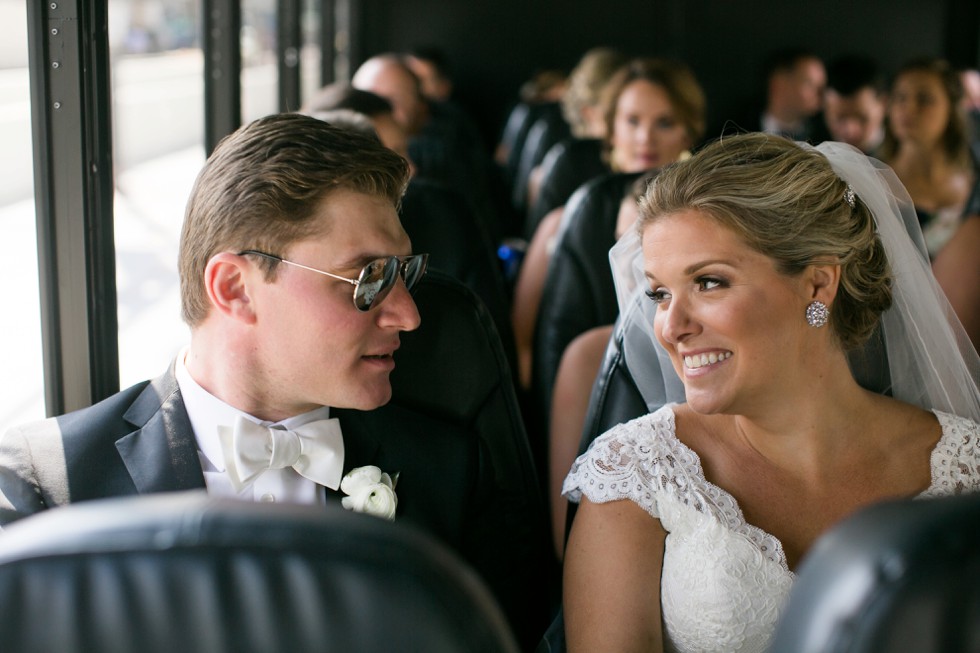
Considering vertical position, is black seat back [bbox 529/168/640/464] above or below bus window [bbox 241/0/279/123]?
below

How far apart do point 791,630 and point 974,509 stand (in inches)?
5.6

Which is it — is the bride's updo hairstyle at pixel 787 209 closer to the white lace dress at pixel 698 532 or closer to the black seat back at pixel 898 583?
the white lace dress at pixel 698 532

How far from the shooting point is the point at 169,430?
5.14 feet

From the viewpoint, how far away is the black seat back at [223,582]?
0.69 metres

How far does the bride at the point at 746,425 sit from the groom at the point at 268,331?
40cm

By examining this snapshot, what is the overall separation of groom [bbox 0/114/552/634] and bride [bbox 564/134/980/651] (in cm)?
40

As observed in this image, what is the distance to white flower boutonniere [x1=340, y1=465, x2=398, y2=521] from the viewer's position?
1627 mm

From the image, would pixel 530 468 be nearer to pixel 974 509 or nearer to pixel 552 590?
pixel 552 590

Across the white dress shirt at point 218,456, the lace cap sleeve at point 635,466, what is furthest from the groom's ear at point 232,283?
the lace cap sleeve at point 635,466

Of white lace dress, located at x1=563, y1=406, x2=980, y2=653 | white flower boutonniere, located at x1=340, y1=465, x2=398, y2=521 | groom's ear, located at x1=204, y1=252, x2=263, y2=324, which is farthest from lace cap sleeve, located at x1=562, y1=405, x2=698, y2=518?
groom's ear, located at x1=204, y1=252, x2=263, y2=324

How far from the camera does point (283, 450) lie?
1.58 meters

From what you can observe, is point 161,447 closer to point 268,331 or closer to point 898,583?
point 268,331

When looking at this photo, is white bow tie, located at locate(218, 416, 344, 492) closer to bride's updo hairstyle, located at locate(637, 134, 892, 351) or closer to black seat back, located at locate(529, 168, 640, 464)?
bride's updo hairstyle, located at locate(637, 134, 892, 351)

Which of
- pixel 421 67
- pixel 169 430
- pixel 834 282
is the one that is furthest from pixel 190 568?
pixel 421 67
